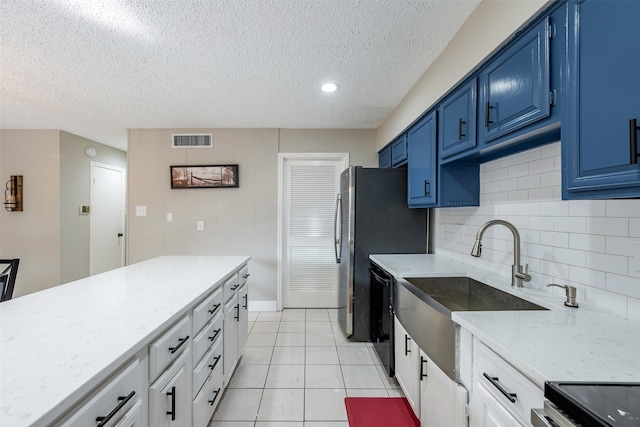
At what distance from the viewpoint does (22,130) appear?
145 inches

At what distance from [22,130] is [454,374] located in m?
5.50

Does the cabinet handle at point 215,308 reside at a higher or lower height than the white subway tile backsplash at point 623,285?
lower

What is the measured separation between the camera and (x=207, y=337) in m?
1.56

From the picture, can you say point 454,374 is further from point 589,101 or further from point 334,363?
point 334,363

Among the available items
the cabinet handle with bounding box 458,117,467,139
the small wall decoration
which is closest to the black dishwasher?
the cabinet handle with bounding box 458,117,467,139

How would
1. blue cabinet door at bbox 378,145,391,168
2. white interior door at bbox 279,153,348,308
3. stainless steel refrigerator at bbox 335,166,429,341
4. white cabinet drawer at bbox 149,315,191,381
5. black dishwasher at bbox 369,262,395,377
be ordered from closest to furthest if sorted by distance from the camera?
white cabinet drawer at bbox 149,315,191,381, black dishwasher at bbox 369,262,395,377, stainless steel refrigerator at bbox 335,166,429,341, blue cabinet door at bbox 378,145,391,168, white interior door at bbox 279,153,348,308

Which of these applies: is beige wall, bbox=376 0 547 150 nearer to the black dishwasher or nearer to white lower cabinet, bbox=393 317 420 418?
the black dishwasher

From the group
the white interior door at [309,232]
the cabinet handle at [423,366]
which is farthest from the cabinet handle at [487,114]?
the white interior door at [309,232]

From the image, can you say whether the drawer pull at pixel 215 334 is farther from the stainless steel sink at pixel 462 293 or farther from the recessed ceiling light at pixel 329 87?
the recessed ceiling light at pixel 329 87

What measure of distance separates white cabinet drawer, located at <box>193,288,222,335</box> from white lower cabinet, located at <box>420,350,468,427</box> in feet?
3.97

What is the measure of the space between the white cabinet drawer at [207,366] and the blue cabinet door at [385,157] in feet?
8.33

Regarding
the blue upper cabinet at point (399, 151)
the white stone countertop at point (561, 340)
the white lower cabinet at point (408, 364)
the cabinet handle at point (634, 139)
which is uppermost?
the blue upper cabinet at point (399, 151)

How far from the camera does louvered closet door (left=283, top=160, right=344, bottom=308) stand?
3758mm

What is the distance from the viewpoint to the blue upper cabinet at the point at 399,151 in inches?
109
